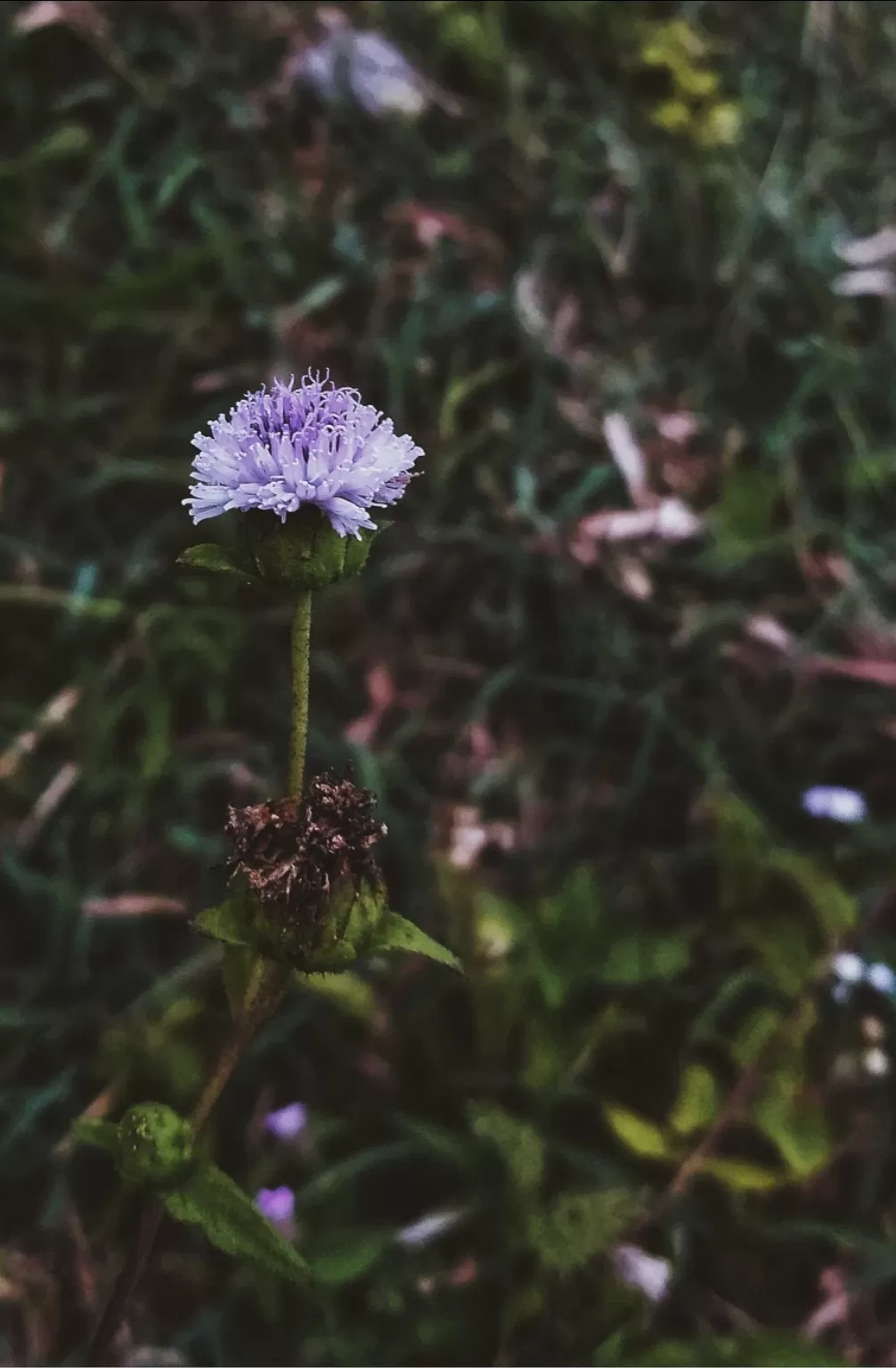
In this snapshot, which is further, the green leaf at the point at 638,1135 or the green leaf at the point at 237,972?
the green leaf at the point at 638,1135

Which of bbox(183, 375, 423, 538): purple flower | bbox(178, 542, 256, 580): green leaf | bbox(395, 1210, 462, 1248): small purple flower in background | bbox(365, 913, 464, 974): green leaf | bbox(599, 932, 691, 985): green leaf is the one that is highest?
bbox(183, 375, 423, 538): purple flower

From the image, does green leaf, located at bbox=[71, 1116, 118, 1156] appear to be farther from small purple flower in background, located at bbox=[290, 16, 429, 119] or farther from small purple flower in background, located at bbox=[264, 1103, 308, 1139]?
small purple flower in background, located at bbox=[290, 16, 429, 119]

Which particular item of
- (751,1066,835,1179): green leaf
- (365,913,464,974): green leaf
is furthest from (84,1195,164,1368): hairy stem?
(751,1066,835,1179): green leaf

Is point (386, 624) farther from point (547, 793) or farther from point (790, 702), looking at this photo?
point (790, 702)

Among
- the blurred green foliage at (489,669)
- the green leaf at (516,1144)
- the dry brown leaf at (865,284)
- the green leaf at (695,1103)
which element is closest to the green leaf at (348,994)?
the blurred green foliage at (489,669)

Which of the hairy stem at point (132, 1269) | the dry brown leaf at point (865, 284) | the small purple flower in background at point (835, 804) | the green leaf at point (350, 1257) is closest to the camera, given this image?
the hairy stem at point (132, 1269)

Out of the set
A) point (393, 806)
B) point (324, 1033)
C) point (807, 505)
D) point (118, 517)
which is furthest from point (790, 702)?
point (118, 517)

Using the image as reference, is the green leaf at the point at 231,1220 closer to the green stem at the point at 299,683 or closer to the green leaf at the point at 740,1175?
the green stem at the point at 299,683
